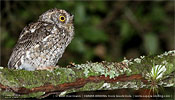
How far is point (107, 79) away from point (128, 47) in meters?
3.93

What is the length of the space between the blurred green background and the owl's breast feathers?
1.57 meters

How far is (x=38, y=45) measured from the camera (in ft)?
12.4

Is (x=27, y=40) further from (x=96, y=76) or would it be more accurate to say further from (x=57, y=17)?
(x=96, y=76)

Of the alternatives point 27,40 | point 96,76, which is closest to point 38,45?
point 27,40

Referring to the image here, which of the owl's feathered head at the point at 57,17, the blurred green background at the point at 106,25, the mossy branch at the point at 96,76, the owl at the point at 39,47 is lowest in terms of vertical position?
the mossy branch at the point at 96,76

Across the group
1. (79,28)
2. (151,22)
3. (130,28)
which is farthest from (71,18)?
(151,22)

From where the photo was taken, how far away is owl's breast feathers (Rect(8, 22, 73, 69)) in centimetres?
376

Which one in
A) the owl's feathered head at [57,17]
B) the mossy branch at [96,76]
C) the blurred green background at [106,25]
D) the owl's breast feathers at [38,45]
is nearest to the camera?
the mossy branch at [96,76]

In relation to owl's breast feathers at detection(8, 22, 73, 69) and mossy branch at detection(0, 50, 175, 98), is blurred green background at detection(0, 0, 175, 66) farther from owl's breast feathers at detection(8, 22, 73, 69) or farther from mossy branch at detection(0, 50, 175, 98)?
mossy branch at detection(0, 50, 175, 98)

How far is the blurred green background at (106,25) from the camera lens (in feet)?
18.7

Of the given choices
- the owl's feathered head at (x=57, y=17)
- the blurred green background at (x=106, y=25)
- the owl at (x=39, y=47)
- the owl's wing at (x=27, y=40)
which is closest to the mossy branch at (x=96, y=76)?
the owl at (x=39, y=47)

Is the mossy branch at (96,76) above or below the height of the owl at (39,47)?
below

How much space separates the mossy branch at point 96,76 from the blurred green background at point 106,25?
2481 millimetres

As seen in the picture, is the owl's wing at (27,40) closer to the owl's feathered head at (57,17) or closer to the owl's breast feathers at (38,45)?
the owl's breast feathers at (38,45)
